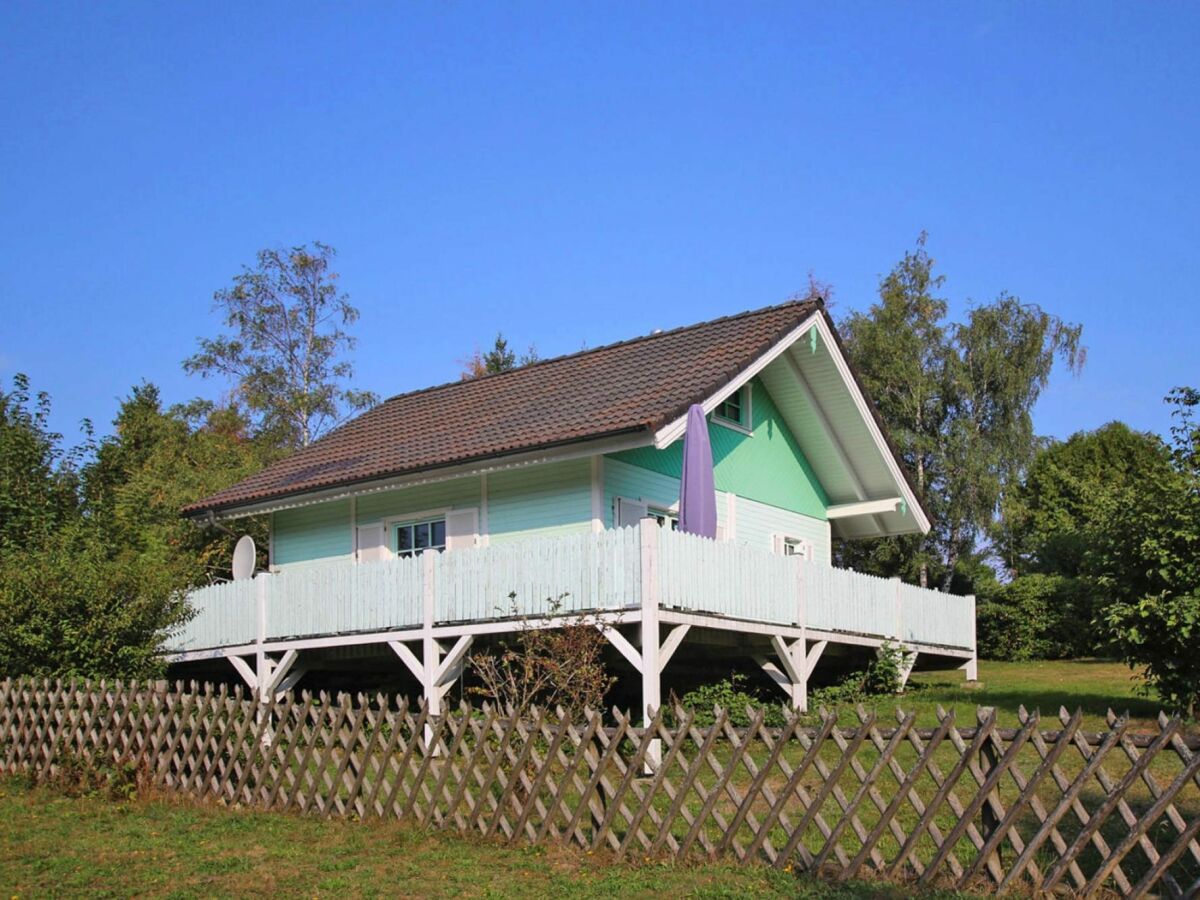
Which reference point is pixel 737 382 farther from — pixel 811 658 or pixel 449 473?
pixel 449 473

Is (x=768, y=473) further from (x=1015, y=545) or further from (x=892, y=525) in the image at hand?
(x=1015, y=545)

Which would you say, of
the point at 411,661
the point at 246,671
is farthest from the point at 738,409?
the point at 246,671

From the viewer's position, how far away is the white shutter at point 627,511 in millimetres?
19641

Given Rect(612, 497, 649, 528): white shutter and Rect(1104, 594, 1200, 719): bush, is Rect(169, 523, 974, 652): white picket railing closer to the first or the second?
Rect(612, 497, 649, 528): white shutter

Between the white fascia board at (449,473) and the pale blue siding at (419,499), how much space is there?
0.56m

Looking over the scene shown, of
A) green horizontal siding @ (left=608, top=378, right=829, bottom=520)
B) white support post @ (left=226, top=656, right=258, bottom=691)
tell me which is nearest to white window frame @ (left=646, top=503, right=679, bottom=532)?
green horizontal siding @ (left=608, top=378, right=829, bottom=520)

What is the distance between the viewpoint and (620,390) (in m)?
20.3

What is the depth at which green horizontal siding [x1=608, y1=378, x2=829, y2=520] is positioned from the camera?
21.1 meters

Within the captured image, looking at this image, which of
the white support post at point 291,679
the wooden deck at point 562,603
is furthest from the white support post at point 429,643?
the white support post at point 291,679

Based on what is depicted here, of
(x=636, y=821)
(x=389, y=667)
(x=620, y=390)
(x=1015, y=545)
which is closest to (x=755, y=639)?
(x=620, y=390)

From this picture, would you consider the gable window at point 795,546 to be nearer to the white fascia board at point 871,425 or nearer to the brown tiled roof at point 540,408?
the white fascia board at point 871,425

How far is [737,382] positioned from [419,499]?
5.94 m

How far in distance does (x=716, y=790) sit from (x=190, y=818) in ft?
19.3

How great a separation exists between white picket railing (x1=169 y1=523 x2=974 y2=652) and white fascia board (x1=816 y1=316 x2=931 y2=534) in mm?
3079
